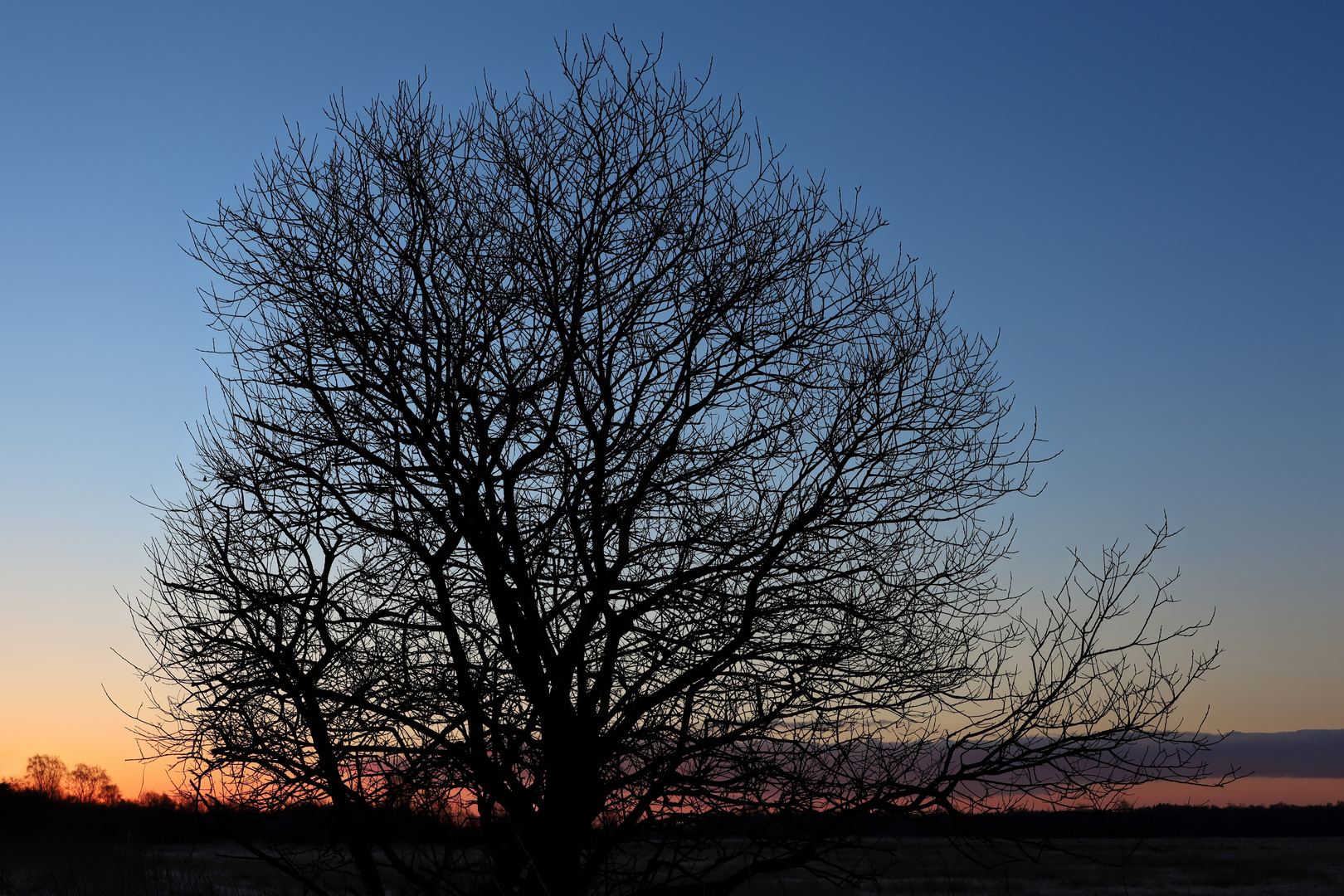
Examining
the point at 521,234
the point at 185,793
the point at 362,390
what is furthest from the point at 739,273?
the point at 185,793

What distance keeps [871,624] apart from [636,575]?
52.3 inches

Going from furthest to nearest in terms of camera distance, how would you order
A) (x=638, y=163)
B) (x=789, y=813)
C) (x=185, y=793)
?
(x=638, y=163) < (x=185, y=793) < (x=789, y=813)

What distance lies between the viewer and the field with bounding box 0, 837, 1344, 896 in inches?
366

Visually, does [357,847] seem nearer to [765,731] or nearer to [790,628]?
[765,731]

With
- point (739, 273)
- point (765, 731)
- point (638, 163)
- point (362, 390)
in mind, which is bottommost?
point (765, 731)

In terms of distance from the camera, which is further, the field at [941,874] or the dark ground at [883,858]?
the field at [941,874]

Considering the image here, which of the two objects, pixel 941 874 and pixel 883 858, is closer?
pixel 883 858

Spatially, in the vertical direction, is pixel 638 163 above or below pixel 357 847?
above

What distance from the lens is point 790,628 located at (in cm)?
512

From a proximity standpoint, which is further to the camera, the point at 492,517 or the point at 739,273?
the point at 739,273

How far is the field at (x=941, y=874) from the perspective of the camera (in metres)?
9.29

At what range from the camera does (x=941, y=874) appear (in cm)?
869

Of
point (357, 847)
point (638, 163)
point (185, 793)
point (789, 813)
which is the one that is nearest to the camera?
point (789, 813)

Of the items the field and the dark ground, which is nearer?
the dark ground
